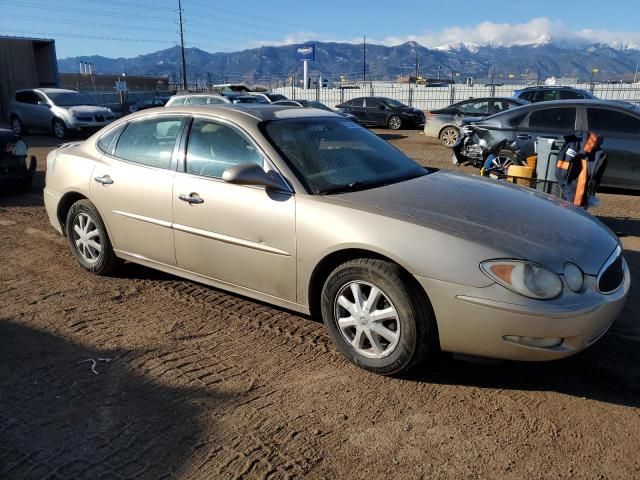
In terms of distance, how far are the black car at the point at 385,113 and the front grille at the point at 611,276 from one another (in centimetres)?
2001

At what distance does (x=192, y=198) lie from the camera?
13.3 feet

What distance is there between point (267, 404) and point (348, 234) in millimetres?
1078

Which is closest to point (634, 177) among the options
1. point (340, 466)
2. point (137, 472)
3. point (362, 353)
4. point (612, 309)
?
point (612, 309)

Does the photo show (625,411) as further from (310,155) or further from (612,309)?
(310,155)

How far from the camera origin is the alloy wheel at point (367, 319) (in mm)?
3225

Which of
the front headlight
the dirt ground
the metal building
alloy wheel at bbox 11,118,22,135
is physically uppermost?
the metal building

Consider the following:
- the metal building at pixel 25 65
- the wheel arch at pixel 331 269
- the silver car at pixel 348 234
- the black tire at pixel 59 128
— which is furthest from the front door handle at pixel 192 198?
the metal building at pixel 25 65

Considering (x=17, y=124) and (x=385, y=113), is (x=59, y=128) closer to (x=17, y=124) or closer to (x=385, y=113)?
(x=17, y=124)

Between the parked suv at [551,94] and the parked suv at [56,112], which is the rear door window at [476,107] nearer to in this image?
the parked suv at [551,94]

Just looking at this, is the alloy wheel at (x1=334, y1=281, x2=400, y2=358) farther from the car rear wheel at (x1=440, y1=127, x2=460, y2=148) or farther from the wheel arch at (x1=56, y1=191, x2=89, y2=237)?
the car rear wheel at (x1=440, y1=127, x2=460, y2=148)

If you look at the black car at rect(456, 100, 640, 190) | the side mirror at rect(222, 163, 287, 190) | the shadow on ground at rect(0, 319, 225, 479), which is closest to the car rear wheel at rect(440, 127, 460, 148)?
the black car at rect(456, 100, 640, 190)

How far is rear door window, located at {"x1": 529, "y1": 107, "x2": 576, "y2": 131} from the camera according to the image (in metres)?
9.10

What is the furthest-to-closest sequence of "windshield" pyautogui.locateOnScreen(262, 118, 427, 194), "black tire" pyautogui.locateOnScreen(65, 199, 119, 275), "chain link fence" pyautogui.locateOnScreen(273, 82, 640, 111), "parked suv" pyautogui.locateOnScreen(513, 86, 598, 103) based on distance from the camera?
"chain link fence" pyautogui.locateOnScreen(273, 82, 640, 111), "parked suv" pyautogui.locateOnScreen(513, 86, 598, 103), "black tire" pyautogui.locateOnScreen(65, 199, 119, 275), "windshield" pyautogui.locateOnScreen(262, 118, 427, 194)

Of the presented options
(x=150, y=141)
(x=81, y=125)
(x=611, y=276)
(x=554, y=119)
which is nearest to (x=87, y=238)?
(x=150, y=141)
